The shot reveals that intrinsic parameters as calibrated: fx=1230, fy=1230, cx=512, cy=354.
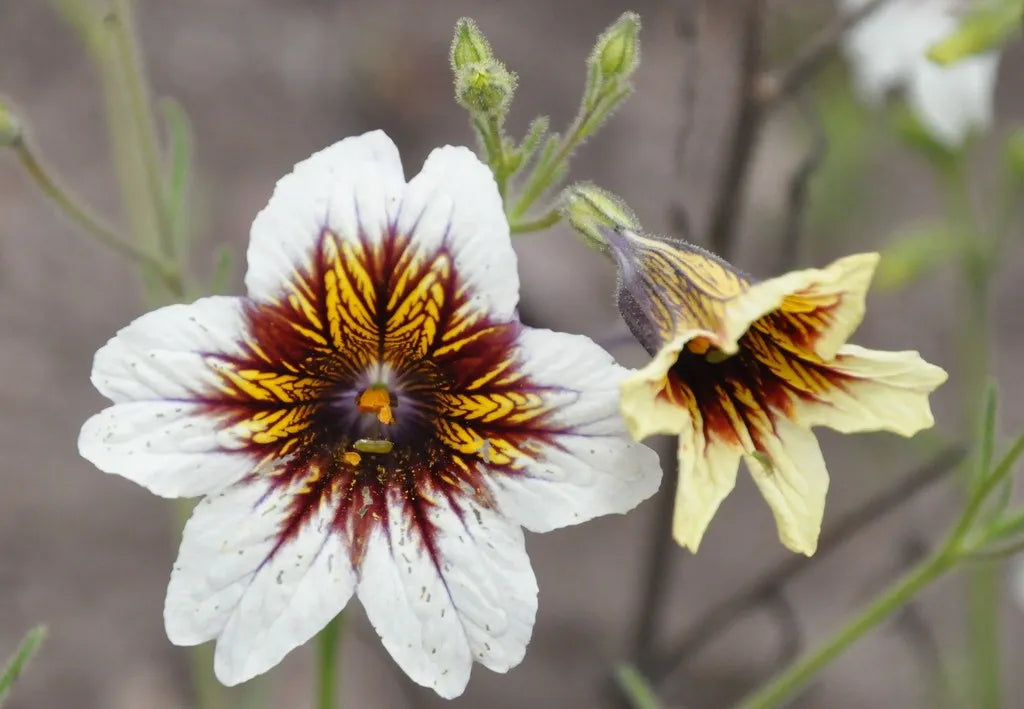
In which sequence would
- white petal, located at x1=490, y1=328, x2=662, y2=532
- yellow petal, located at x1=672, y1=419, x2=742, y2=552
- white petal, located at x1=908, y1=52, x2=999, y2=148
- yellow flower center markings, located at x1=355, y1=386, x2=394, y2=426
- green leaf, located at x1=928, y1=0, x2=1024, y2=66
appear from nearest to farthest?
yellow petal, located at x1=672, y1=419, x2=742, y2=552, white petal, located at x1=490, y1=328, x2=662, y2=532, yellow flower center markings, located at x1=355, y1=386, x2=394, y2=426, green leaf, located at x1=928, y1=0, x2=1024, y2=66, white petal, located at x1=908, y1=52, x2=999, y2=148

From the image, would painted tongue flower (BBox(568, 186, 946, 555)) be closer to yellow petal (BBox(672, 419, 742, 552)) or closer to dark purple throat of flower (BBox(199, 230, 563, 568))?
yellow petal (BBox(672, 419, 742, 552))

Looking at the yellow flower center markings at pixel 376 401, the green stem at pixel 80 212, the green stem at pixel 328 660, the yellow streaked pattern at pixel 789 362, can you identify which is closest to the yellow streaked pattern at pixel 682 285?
the yellow streaked pattern at pixel 789 362

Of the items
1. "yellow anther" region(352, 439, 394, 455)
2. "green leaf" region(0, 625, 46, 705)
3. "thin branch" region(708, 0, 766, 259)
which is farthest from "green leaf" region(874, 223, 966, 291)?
"green leaf" region(0, 625, 46, 705)

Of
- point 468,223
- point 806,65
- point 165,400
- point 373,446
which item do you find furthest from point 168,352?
point 806,65

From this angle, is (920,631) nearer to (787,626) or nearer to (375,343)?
(787,626)

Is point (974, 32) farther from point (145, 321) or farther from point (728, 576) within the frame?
point (728, 576)

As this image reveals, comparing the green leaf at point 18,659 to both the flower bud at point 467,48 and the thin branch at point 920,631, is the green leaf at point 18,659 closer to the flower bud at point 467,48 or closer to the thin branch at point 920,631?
the flower bud at point 467,48
